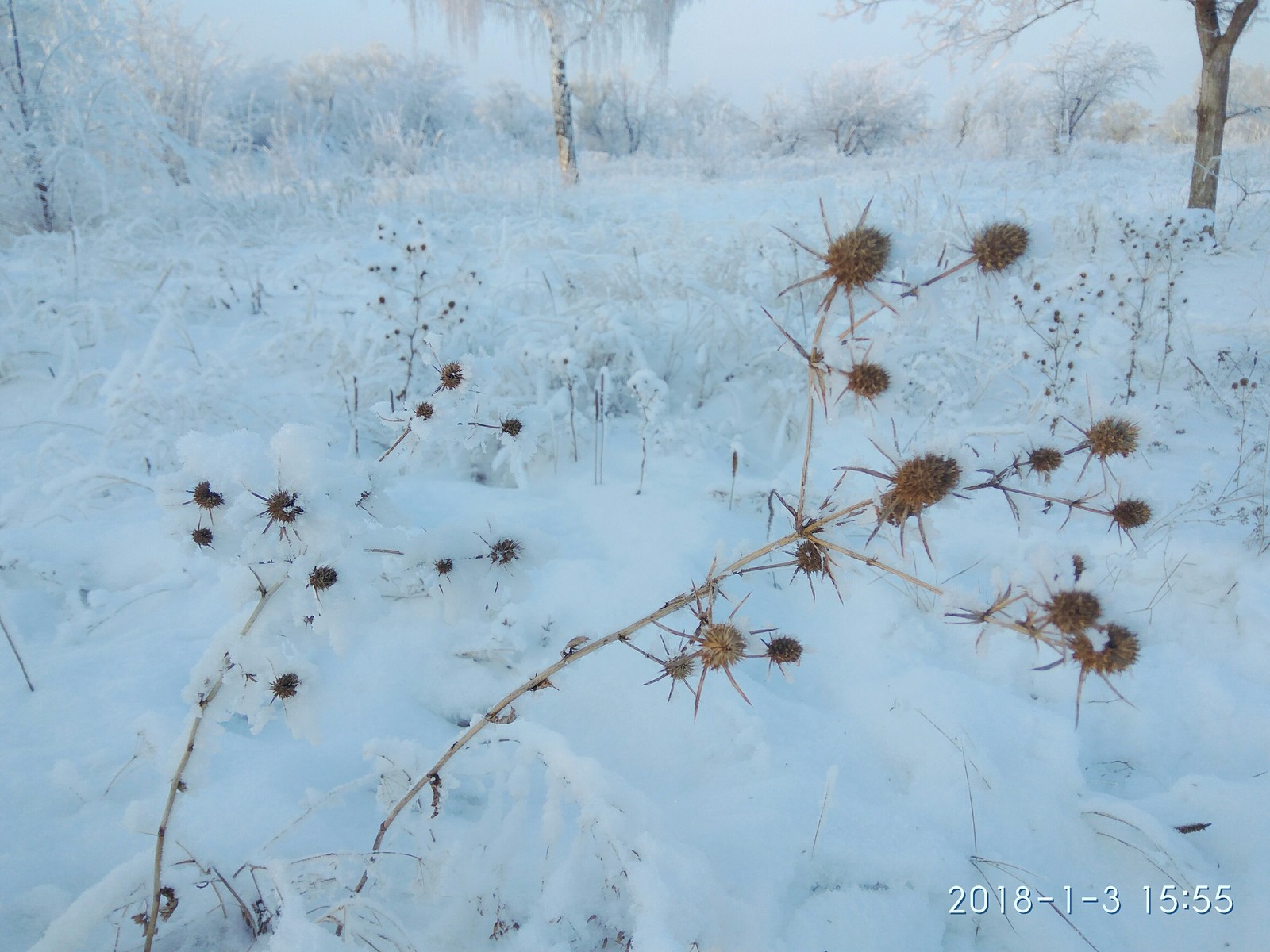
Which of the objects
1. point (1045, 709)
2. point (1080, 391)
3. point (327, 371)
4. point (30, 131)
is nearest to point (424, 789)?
point (1045, 709)

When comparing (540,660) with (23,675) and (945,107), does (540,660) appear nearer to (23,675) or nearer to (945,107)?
(23,675)

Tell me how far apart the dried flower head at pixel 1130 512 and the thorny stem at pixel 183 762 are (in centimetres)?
118

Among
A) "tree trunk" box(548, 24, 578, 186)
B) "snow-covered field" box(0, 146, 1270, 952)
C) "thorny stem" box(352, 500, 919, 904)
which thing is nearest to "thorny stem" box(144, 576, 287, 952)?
"snow-covered field" box(0, 146, 1270, 952)

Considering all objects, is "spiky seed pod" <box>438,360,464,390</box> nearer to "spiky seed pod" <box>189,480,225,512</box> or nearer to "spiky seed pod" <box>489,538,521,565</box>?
"spiky seed pod" <box>489,538,521,565</box>

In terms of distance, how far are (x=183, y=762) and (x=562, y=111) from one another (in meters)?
11.3

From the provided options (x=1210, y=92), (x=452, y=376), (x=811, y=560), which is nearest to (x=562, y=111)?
(x=1210, y=92)

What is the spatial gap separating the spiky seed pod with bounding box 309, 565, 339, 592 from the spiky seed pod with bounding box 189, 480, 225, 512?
0.53 ft

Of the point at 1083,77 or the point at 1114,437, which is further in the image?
the point at 1083,77

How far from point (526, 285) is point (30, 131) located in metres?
4.71

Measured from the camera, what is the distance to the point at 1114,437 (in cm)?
90

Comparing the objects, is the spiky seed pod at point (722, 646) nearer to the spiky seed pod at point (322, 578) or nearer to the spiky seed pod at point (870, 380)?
the spiky seed pod at point (870, 380)

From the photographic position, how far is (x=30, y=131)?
492cm

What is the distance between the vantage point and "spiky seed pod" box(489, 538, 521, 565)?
1102 millimetres

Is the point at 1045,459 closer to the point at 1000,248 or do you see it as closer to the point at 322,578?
the point at 1000,248
